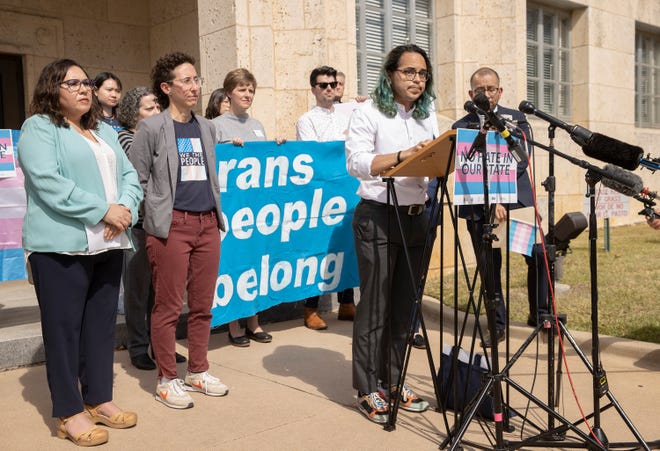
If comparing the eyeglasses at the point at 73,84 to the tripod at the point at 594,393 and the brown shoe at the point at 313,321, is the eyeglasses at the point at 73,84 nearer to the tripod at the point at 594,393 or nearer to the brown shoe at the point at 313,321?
the tripod at the point at 594,393

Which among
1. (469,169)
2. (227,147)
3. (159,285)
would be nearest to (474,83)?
(227,147)

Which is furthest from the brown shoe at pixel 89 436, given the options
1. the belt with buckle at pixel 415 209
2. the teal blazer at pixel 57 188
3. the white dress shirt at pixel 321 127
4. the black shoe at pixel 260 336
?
the white dress shirt at pixel 321 127

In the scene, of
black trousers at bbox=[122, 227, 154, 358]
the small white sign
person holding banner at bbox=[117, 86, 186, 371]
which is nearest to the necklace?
person holding banner at bbox=[117, 86, 186, 371]

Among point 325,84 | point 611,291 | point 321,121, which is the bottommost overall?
point 611,291

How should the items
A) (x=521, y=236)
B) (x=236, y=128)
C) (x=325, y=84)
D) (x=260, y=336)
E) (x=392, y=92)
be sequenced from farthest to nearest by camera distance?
(x=325, y=84) → (x=260, y=336) → (x=236, y=128) → (x=521, y=236) → (x=392, y=92)

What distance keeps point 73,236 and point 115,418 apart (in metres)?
1.11

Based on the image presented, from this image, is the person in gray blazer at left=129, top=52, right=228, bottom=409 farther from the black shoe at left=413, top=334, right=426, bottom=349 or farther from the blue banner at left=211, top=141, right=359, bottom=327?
the black shoe at left=413, top=334, right=426, bottom=349

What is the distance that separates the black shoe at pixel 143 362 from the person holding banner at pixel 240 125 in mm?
840

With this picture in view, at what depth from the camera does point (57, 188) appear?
3672 millimetres

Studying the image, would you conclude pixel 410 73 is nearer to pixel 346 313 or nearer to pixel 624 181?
pixel 624 181

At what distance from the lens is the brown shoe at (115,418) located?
404cm

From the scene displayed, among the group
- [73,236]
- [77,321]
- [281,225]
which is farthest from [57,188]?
[281,225]

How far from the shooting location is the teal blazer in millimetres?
3684

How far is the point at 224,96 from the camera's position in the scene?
20.7 ft
